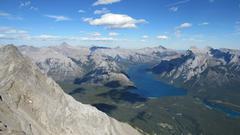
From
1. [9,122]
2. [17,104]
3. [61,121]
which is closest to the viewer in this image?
[9,122]

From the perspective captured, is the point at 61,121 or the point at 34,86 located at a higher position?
the point at 34,86

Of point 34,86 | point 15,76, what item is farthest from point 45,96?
point 15,76

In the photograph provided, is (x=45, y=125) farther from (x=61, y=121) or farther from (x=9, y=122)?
(x=9, y=122)

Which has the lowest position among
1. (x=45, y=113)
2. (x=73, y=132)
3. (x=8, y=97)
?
(x=73, y=132)

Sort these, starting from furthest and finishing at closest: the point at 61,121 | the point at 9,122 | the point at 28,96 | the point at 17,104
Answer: the point at 61,121 → the point at 28,96 → the point at 17,104 → the point at 9,122

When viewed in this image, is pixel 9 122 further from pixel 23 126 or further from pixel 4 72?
pixel 4 72

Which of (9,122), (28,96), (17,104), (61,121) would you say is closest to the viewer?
(9,122)

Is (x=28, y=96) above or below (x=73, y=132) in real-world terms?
above

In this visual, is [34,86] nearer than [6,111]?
No

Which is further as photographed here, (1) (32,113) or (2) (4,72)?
(2) (4,72)

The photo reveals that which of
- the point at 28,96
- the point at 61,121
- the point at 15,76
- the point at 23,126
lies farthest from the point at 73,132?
the point at 23,126
